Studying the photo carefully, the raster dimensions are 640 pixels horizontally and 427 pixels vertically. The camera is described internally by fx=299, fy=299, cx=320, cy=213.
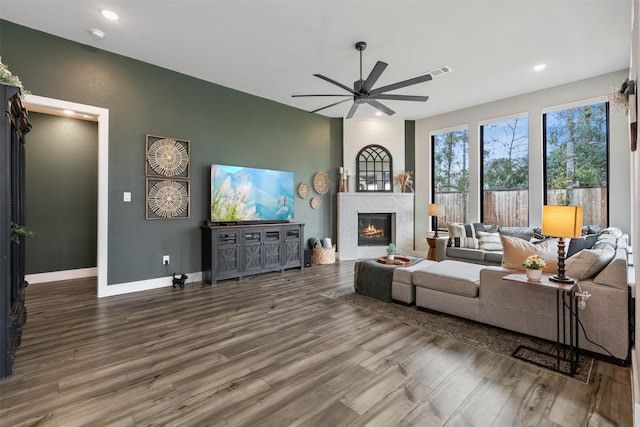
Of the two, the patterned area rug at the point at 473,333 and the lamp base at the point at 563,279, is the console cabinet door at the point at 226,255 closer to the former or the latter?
the patterned area rug at the point at 473,333

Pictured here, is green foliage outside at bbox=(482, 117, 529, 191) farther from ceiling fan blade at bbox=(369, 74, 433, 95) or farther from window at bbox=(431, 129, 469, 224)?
ceiling fan blade at bbox=(369, 74, 433, 95)

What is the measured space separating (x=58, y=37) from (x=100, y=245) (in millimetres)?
2585

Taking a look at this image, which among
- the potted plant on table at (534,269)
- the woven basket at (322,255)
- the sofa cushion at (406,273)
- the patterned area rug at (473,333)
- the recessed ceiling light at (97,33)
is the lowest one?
the patterned area rug at (473,333)

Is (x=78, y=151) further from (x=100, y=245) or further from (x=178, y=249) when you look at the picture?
(x=178, y=249)

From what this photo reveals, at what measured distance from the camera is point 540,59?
418 cm

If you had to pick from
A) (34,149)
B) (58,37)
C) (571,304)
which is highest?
(58,37)

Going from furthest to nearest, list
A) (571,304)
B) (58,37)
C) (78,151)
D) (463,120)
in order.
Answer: (463,120), (78,151), (58,37), (571,304)

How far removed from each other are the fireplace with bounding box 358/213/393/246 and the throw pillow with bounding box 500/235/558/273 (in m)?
4.21

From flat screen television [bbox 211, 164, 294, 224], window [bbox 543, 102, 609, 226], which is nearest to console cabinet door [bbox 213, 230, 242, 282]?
flat screen television [bbox 211, 164, 294, 224]

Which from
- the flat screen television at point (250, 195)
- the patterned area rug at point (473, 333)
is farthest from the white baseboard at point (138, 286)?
the patterned area rug at point (473, 333)

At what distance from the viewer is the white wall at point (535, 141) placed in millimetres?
4480

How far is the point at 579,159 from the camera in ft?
16.4

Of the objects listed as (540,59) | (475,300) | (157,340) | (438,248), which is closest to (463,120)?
(540,59)

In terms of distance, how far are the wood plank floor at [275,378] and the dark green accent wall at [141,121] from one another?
1.29m
